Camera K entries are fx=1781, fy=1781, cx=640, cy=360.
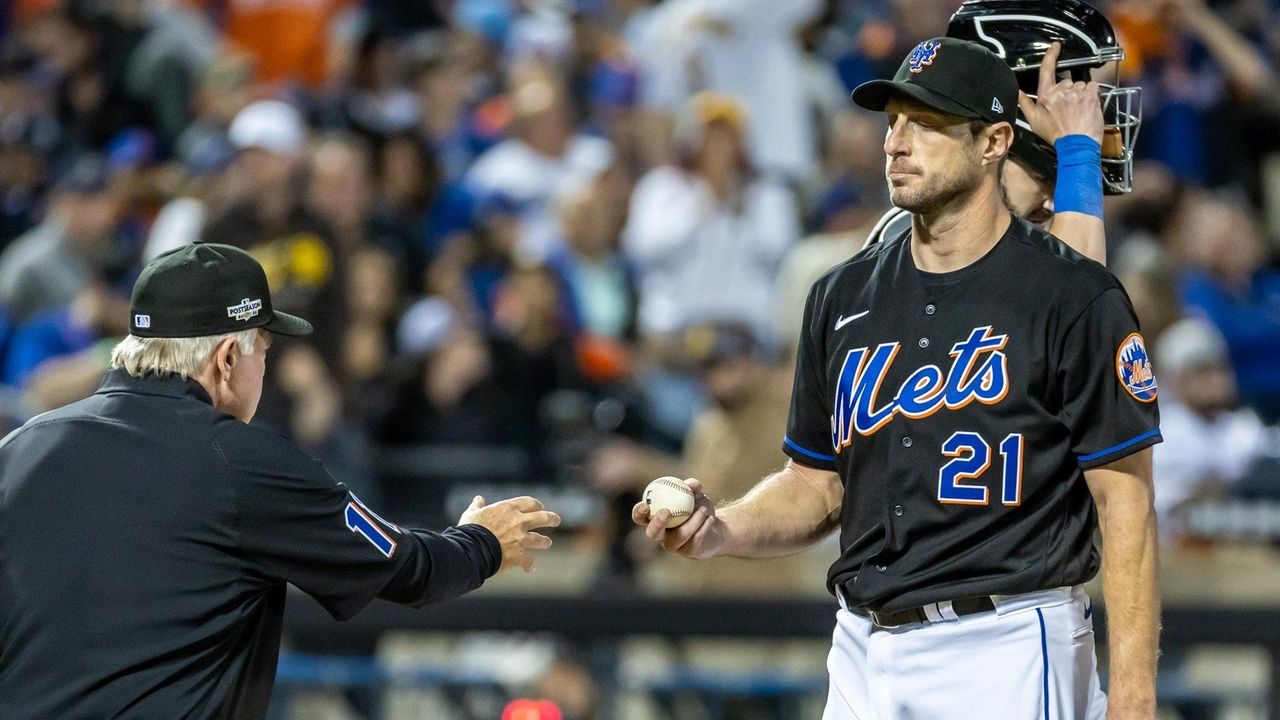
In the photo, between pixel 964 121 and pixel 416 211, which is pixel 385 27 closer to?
pixel 416 211

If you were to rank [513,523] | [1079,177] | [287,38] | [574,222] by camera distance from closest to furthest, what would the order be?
Result: [1079,177] → [513,523] → [574,222] → [287,38]

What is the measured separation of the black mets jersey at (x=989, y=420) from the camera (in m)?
3.76

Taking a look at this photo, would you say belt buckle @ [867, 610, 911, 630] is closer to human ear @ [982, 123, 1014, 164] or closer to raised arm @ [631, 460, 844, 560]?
raised arm @ [631, 460, 844, 560]

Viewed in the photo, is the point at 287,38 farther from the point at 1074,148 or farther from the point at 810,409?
the point at 1074,148

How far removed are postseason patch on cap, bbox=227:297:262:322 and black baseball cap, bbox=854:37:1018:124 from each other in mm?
1452

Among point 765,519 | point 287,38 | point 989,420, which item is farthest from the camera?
point 287,38

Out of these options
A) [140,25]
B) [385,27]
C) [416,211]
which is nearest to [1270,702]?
[416,211]

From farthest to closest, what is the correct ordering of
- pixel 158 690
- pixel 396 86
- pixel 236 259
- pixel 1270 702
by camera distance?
pixel 396 86 < pixel 1270 702 < pixel 236 259 < pixel 158 690

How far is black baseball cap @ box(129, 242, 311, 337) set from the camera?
3959 millimetres

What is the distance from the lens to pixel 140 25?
12.5m

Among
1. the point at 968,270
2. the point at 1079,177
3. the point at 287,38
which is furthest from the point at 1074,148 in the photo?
the point at 287,38

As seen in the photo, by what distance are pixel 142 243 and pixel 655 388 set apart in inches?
145

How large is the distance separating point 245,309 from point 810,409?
1347mm

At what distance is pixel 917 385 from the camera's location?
3.92 m
